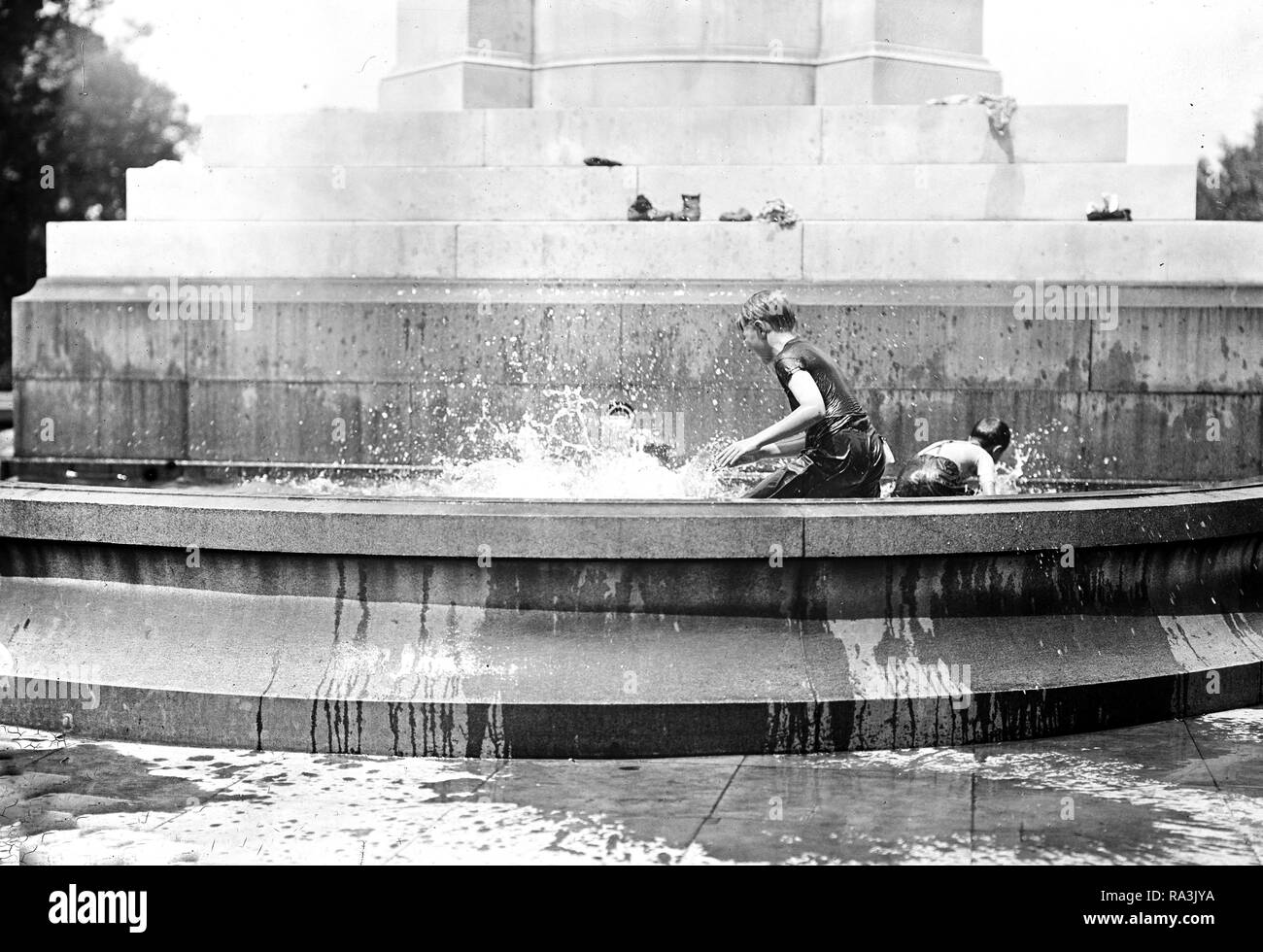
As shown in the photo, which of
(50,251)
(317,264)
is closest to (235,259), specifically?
(317,264)

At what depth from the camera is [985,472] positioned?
10156mm

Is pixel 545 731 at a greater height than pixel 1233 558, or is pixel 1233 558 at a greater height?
pixel 1233 558

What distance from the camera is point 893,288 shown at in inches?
518

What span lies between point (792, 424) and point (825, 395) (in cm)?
57

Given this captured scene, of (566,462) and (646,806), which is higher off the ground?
(566,462)

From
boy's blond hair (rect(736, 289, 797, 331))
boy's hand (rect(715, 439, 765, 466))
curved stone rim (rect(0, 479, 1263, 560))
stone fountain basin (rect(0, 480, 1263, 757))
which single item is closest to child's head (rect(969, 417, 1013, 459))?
boy's blond hair (rect(736, 289, 797, 331))

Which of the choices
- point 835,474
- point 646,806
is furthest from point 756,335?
point 646,806

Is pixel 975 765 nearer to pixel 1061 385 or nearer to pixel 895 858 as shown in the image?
pixel 895 858

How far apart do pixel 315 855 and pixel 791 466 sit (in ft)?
15.7

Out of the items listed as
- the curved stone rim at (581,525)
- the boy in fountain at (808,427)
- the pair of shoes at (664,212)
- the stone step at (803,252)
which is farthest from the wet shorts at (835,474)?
the pair of shoes at (664,212)

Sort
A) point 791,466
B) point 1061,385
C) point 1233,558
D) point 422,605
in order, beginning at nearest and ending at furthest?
1. point 422,605
2. point 1233,558
3. point 791,466
4. point 1061,385

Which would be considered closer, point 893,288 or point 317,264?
point 893,288

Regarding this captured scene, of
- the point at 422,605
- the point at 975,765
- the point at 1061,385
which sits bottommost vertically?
the point at 975,765

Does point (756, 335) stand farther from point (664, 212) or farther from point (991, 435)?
point (664, 212)
